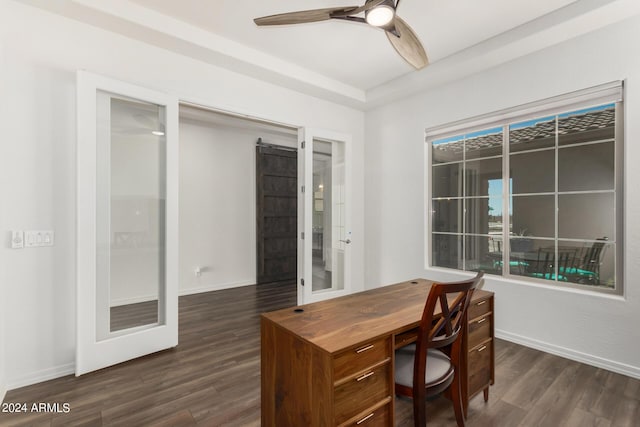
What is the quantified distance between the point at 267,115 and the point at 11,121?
7.03ft

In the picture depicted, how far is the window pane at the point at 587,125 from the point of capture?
2.59 m

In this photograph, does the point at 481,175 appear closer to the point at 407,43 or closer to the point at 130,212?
the point at 407,43

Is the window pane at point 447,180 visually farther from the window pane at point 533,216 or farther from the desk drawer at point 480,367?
the desk drawer at point 480,367

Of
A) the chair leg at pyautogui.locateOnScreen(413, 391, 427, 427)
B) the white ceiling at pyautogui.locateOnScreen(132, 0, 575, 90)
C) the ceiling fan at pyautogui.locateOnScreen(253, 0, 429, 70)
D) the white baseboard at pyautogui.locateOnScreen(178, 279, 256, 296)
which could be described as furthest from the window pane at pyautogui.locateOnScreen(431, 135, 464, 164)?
the white baseboard at pyautogui.locateOnScreen(178, 279, 256, 296)

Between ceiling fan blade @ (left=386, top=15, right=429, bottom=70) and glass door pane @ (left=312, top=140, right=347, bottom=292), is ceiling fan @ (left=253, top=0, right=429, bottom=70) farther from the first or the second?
glass door pane @ (left=312, top=140, right=347, bottom=292)

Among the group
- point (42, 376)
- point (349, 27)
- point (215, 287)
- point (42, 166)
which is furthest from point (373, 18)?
point (215, 287)

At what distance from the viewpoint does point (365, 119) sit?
15.0 feet

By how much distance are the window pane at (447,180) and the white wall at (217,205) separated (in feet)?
10.2

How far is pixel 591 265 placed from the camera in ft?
8.84

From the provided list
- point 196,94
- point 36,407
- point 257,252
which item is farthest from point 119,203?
point 257,252

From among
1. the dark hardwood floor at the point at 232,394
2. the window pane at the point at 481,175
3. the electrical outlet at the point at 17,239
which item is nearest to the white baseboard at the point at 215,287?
the dark hardwood floor at the point at 232,394

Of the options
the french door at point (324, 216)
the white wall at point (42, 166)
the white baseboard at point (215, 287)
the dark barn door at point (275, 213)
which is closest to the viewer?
the white wall at point (42, 166)

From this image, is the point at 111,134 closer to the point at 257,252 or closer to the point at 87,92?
the point at 87,92

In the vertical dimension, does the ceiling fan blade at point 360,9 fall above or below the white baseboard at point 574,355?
above
